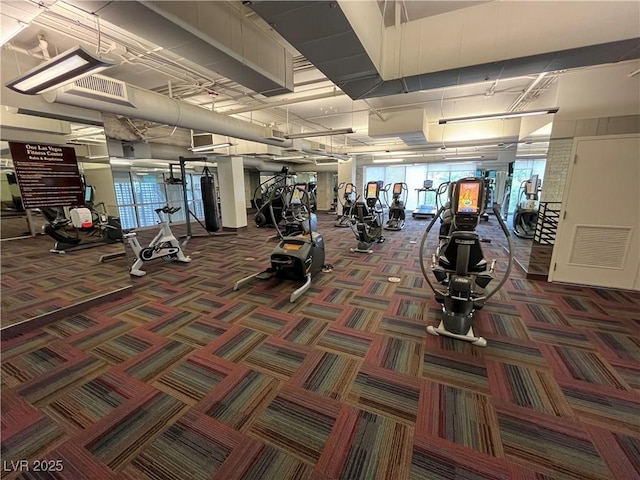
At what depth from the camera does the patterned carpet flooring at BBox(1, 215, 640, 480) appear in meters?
1.50

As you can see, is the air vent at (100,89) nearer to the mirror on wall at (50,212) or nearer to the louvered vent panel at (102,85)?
the louvered vent panel at (102,85)

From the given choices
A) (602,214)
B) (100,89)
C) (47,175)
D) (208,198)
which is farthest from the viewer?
(208,198)

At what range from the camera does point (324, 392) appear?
1.99 metres

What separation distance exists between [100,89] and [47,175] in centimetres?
142

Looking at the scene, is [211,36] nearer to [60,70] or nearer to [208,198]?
[60,70]

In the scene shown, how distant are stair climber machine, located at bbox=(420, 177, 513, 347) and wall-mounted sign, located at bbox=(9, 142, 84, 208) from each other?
Answer: 4.72 m

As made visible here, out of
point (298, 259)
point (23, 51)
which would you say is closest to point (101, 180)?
point (23, 51)

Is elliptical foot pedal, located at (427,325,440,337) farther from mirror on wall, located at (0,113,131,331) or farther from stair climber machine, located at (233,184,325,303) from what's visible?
mirror on wall, located at (0,113,131,331)

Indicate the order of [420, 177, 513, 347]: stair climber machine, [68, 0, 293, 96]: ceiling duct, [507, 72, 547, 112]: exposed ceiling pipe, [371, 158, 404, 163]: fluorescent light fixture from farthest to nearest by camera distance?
[371, 158, 404, 163]: fluorescent light fixture, [507, 72, 547, 112]: exposed ceiling pipe, [420, 177, 513, 347]: stair climber machine, [68, 0, 293, 96]: ceiling duct

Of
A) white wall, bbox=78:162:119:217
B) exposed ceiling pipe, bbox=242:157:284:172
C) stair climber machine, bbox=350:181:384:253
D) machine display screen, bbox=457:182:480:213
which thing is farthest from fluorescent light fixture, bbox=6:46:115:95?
exposed ceiling pipe, bbox=242:157:284:172

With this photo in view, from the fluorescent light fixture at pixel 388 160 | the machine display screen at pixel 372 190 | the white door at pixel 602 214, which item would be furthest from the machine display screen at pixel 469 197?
the fluorescent light fixture at pixel 388 160

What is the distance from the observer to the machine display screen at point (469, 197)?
2797 mm

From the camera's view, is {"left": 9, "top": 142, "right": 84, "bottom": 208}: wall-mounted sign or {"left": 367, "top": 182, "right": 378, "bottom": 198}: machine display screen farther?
{"left": 367, "top": 182, "right": 378, "bottom": 198}: machine display screen

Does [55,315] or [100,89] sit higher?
[100,89]
